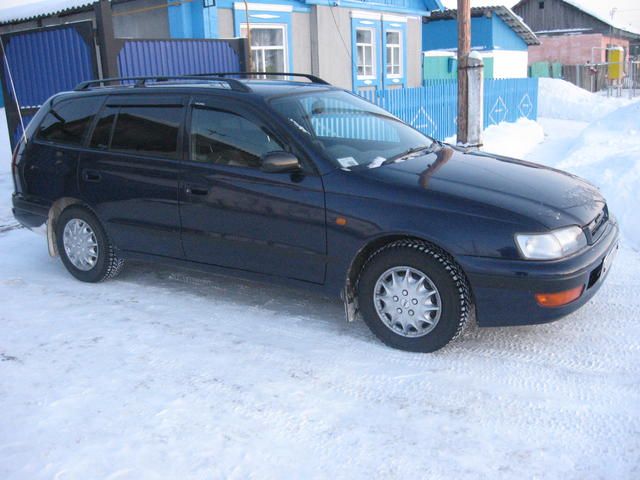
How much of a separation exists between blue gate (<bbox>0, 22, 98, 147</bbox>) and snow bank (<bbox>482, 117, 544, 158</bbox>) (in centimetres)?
685

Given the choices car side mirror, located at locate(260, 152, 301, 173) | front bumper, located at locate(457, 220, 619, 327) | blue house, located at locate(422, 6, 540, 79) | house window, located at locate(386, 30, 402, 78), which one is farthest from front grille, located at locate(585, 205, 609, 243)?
blue house, located at locate(422, 6, 540, 79)

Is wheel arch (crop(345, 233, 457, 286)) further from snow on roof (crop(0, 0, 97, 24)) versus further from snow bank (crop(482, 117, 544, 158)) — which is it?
snow on roof (crop(0, 0, 97, 24))

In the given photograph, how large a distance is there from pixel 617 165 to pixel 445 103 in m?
6.45

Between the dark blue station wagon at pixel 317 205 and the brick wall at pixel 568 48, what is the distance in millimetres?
43667

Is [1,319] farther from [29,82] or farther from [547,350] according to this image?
[29,82]

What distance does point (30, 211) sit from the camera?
577cm

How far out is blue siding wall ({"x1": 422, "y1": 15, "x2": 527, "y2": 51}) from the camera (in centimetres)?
2739

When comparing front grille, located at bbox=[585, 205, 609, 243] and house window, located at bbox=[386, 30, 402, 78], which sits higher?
house window, located at bbox=[386, 30, 402, 78]

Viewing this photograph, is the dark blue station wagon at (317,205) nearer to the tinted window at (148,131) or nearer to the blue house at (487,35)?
the tinted window at (148,131)

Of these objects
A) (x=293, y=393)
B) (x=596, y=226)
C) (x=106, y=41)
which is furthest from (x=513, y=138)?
(x=293, y=393)

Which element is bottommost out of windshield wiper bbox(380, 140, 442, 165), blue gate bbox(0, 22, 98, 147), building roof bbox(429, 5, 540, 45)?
windshield wiper bbox(380, 140, 442, 165)

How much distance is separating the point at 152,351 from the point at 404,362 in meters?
1.59

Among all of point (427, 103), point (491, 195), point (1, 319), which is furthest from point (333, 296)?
point (427, 103)

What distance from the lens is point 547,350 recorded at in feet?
13.4
